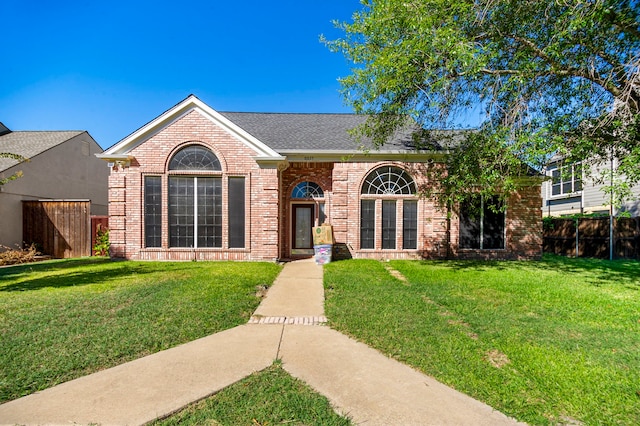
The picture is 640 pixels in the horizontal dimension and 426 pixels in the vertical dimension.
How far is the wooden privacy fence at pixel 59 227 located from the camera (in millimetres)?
12539

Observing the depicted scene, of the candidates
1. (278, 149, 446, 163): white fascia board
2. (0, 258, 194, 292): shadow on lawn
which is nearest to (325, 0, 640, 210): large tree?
(278, 149, 446, 163): white fascia board

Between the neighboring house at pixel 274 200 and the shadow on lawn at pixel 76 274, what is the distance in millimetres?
1268

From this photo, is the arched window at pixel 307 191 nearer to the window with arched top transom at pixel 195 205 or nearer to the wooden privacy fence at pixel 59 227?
the window with arched top transom at pixel 195 205

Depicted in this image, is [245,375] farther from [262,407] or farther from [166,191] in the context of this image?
[166,191]

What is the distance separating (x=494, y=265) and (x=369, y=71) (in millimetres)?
8215

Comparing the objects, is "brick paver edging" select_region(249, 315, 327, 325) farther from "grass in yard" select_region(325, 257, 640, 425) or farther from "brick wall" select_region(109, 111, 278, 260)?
"brick wall" select_region(109, 111, 278, 260)

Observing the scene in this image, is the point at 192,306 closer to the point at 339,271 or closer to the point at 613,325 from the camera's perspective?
the point at 339,271

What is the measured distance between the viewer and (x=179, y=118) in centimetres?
1048

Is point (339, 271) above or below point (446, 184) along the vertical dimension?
below

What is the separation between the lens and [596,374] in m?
3.18

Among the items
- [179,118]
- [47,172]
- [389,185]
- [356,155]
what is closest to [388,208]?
[389,185]

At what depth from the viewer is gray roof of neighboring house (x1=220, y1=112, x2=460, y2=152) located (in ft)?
37.8

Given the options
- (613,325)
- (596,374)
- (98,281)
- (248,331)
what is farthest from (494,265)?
Result: (98,281)

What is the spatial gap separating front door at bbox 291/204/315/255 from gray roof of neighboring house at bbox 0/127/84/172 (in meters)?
12.9
